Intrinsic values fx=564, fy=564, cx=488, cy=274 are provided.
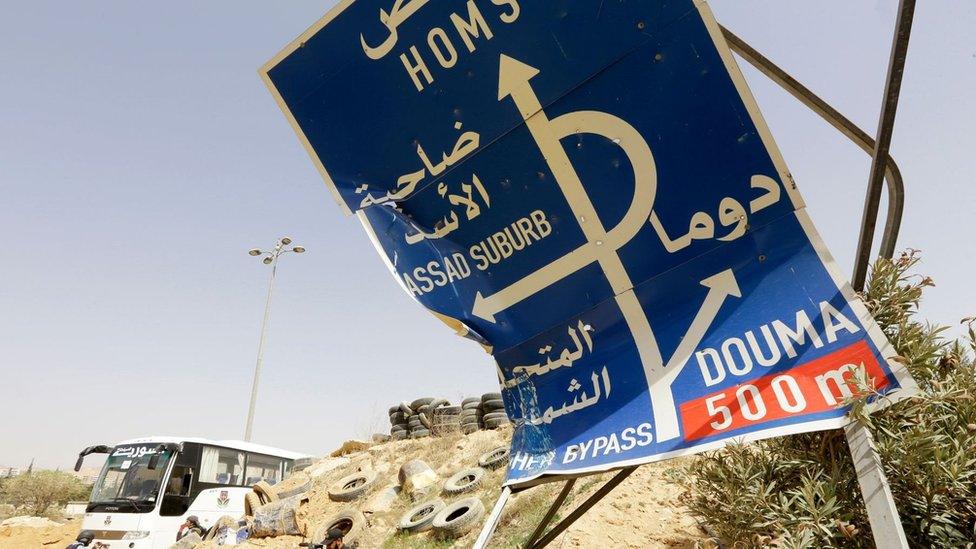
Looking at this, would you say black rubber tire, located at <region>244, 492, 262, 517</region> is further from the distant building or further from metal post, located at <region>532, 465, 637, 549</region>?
metal post, located at <region>532, 465, 637, 549</region>

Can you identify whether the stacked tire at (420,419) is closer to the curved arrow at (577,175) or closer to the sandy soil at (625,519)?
the sandy soil at (625,519)

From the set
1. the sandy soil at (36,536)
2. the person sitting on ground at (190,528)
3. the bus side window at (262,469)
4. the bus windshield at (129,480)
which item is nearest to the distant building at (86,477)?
the sandy soil at (36,536)

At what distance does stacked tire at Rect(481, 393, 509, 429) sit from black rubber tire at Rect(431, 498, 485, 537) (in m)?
5.90

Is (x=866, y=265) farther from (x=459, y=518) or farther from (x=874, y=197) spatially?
(x=459, y=518)

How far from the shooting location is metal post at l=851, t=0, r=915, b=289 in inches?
88.5

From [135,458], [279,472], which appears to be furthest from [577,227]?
[279,472]

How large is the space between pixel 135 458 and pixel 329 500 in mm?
4991

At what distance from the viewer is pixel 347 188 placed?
146 inches

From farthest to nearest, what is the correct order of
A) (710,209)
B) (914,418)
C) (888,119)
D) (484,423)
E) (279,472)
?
1. (279,472)
2. (484,423)
3. (710,209)
4. (914,418)
5. (888,119)

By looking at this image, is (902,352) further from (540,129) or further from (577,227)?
(540,129)

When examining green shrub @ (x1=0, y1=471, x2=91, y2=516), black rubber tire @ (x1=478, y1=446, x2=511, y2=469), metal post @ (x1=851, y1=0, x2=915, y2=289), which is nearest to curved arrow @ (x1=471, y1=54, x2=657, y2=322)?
metal post @ (x1=851, y1=0, x2=915, y2=289)

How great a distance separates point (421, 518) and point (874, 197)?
30.5ft

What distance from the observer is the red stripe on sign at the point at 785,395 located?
2.33m

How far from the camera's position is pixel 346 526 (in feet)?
37.9
